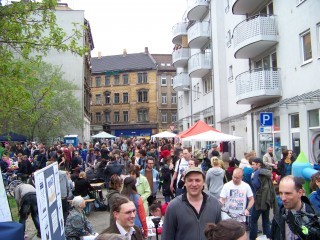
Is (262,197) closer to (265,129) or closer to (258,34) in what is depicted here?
(265,129)

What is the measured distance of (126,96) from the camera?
73625mm

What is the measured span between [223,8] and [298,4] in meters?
12.5

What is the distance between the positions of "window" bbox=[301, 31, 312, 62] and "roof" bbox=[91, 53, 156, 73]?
56.0m

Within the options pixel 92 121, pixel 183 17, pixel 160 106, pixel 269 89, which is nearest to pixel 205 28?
pixel 183 17

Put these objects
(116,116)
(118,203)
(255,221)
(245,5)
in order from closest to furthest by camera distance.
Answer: (118,203)
(255,221)
(245,5)
(116,116)

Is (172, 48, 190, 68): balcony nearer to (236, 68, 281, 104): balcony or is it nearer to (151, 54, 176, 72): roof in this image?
(236, 68, 281, 104): balcony

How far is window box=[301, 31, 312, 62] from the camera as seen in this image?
1633 cm

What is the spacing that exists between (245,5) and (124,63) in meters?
55.8

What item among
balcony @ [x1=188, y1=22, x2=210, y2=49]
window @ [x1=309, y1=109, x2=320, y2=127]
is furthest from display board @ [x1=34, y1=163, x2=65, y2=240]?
balcony @ [x1=188, y1=22, x2=210, y2=49]

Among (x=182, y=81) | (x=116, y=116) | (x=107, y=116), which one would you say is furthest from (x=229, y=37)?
(x=107, y=116)

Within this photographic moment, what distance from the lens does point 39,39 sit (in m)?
10.4

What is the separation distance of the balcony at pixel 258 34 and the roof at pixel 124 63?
5233 cm

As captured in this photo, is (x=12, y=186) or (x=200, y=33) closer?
(x=12, y=186)

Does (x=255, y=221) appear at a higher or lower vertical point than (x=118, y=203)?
lower
